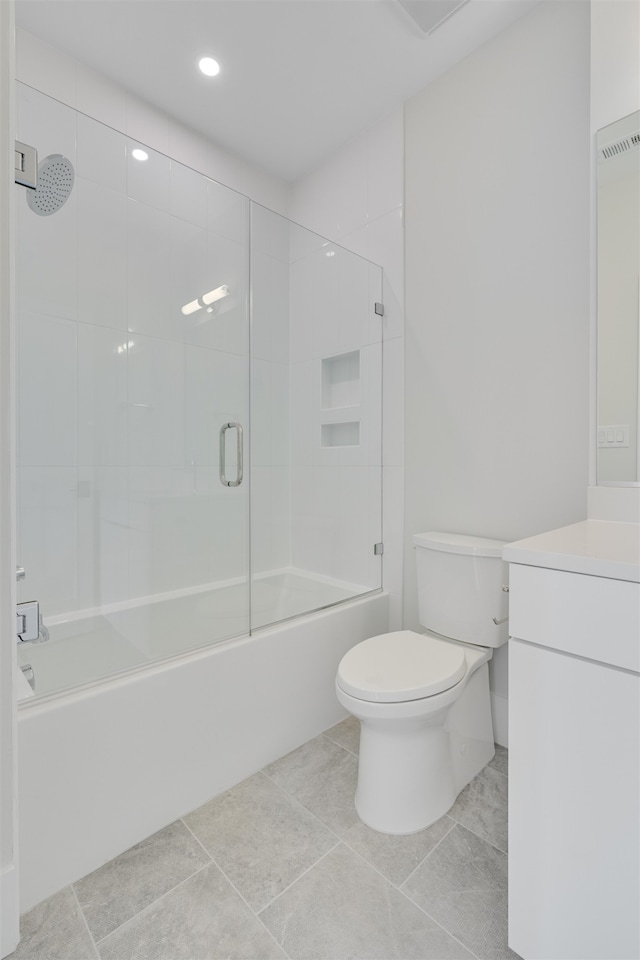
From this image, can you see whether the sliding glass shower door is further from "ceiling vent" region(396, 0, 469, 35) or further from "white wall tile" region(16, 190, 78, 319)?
"ceiling vent" region(396, 0, 469, 35)

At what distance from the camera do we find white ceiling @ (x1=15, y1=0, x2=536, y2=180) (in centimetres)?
159

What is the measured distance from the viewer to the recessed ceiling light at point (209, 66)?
178 cm

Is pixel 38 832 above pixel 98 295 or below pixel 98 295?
below

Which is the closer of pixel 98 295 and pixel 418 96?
pixel 98 295

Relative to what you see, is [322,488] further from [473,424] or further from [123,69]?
[123,69]

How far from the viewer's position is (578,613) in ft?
2.64

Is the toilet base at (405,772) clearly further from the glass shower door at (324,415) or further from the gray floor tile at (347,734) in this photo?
the glass shower door at (324,415)

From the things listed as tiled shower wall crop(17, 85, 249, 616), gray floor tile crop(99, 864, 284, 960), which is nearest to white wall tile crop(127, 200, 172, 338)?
tiled shower wall crop(17, 85, 249, 616)

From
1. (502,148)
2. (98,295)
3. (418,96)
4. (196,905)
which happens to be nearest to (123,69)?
(98,295)

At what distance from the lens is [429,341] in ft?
6.47

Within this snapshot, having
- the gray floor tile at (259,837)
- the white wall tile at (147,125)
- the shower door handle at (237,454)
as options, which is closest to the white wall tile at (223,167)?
the white wall tile at (147,125)

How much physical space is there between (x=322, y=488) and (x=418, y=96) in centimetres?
174

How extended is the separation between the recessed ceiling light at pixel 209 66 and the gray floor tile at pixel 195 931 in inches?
106

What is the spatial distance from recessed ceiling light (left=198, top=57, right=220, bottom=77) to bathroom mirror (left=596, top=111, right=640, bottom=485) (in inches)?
56.7
